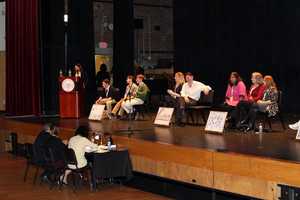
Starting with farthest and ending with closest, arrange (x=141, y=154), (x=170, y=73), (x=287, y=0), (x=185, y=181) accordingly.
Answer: (x=170, y=73) → (x=287, y=0) → (x=141, y=154) → (x=185, y=181)

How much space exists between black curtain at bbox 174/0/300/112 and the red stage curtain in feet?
15.9

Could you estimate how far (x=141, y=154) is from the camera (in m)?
9.61

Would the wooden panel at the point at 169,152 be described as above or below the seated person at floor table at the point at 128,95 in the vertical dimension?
below

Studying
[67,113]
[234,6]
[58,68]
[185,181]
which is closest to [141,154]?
[185,181]

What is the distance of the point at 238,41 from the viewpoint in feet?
54.4

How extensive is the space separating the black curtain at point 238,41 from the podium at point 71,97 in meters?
4.65

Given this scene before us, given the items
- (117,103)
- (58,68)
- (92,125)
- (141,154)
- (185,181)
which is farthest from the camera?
(58,68)

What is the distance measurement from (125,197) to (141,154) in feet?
2.45

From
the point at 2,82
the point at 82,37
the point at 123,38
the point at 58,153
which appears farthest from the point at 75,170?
the point at 123,38

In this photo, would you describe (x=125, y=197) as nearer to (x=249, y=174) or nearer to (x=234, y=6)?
(x=249, y=174)

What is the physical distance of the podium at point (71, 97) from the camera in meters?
14.2

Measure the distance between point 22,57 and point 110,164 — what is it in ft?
25.0

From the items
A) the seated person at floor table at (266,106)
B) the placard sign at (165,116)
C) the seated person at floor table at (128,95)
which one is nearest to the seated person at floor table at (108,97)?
the seated person at floor table at (128,95)

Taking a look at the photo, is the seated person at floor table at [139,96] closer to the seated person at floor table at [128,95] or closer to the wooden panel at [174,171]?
the seated person at floor table at [128,95]
